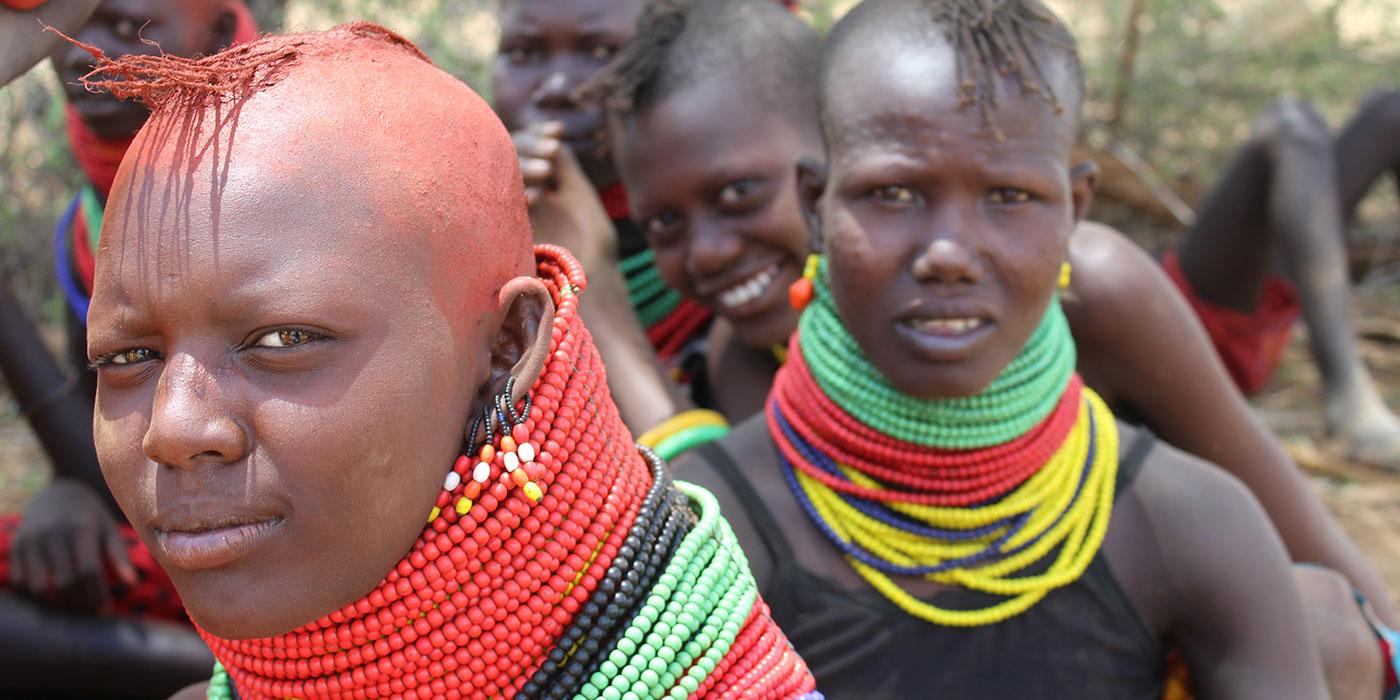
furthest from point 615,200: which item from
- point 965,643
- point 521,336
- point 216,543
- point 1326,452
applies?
point 1326,452

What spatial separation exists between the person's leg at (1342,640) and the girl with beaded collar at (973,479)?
0.29 m

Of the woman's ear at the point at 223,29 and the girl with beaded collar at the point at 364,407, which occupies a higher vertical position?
the girl with beaded collar at the point at 364,407

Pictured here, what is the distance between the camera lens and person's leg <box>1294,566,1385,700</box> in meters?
2.34

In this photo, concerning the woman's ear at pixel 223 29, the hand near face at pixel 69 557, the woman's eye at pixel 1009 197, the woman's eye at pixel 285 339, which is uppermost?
the woman's eye at pixel 285 339

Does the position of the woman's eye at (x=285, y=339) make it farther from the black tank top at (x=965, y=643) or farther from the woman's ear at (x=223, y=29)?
the woman's ear at (x=223, y=29)

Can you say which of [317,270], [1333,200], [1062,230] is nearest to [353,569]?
[317,270]

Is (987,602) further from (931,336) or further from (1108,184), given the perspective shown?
(1108,184)

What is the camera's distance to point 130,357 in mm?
1366

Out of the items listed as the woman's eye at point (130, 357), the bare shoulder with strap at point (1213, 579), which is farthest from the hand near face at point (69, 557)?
the bare shoulder with strap at point (1213, 579)

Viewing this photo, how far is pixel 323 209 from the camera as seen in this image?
132 cm

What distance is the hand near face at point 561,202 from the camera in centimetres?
295

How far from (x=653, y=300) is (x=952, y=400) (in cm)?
146

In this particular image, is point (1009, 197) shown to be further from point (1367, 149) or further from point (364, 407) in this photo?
point (1367, 149)

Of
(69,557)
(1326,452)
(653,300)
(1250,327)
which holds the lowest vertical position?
(1326,452)
